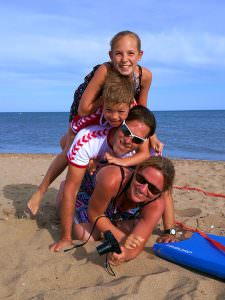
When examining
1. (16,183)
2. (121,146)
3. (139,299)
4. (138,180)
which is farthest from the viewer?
(16,183)

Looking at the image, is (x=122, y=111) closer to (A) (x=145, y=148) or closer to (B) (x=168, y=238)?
(A) (x=145, y=148)

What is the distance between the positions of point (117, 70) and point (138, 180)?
4.06 ft

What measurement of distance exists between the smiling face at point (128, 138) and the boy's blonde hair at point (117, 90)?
0.75ft

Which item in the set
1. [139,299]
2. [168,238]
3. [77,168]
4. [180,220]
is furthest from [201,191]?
[139,299]

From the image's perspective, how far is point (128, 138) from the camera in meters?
3.60

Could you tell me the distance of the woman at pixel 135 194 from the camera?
320 cm

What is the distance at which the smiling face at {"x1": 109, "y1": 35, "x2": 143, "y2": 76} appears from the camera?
3.81m

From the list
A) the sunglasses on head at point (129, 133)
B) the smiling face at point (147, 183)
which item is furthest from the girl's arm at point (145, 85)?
the smiling face at point (147, 183)

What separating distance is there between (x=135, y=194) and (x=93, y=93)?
1.18 metres

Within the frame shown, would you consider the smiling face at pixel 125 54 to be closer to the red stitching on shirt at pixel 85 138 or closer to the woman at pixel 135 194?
the red stitching on shirt at pixel 85 138

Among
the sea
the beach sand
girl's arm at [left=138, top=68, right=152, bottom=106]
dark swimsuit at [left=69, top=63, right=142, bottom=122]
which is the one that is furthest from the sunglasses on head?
the sea

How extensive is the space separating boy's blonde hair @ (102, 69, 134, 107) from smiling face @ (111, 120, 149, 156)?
227mm

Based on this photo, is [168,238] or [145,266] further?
[168,238]

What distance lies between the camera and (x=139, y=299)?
2.72m
